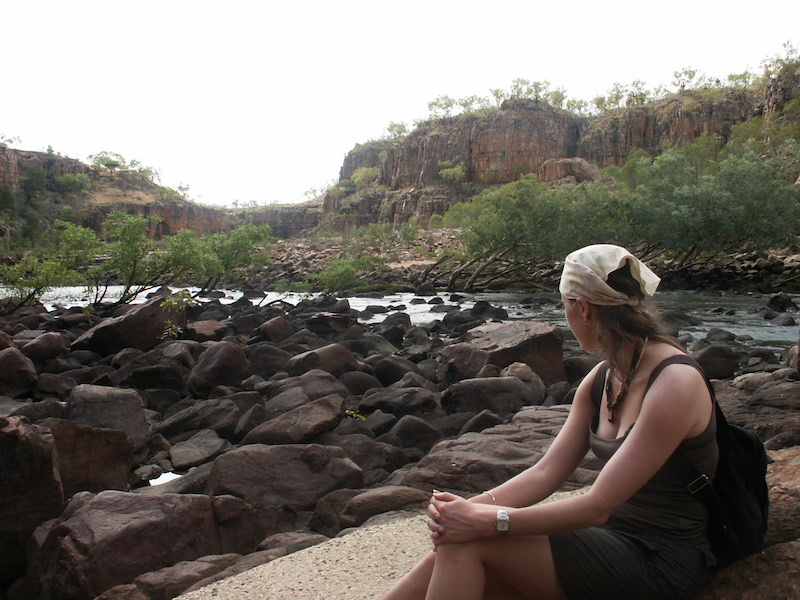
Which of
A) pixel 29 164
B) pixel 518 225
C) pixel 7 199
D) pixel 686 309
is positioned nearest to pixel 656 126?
pixel 518 225

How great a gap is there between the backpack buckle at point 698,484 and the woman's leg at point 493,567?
1.61ft

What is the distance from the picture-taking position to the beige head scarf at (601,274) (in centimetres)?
222

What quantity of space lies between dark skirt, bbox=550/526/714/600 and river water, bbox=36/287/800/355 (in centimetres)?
1212

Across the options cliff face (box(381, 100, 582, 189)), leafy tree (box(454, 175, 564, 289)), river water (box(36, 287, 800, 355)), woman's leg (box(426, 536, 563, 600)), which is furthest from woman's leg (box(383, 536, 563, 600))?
cliff face (box(381, 100, 582, 189))

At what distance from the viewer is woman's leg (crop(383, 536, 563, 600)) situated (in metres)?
2.10

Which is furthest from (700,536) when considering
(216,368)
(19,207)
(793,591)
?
(19,207)

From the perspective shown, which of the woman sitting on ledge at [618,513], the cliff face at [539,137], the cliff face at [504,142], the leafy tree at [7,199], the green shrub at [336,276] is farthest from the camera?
the cliff face at [504,142]

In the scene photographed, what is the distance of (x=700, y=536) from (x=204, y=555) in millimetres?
3025

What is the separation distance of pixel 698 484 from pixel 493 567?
28.2 inches

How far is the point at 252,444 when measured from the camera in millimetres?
5629

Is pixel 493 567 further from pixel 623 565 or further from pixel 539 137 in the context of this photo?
pixel 539 137

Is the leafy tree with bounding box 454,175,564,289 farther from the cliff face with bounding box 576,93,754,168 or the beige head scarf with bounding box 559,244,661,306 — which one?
the cliff face with bounding box 576,93,754,168

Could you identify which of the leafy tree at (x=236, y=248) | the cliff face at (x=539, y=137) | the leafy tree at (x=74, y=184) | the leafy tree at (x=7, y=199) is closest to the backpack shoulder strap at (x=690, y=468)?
the leafy tree at (x=236, y=248)

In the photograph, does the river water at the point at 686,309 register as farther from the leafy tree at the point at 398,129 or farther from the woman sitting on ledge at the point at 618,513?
the leafy tree at the point at 398,129
